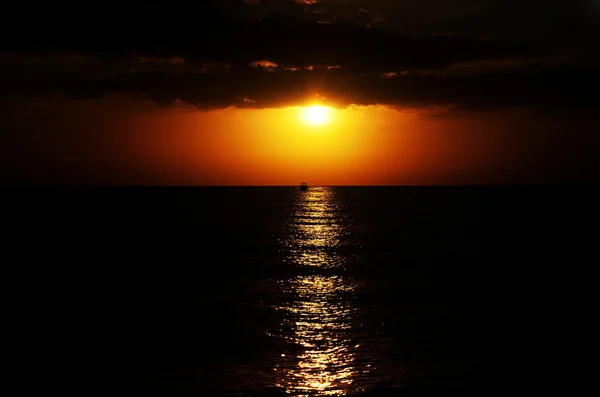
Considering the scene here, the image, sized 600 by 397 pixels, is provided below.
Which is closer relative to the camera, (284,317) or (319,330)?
(319,330)

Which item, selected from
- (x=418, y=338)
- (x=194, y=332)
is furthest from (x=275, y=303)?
(x=418, y=338)

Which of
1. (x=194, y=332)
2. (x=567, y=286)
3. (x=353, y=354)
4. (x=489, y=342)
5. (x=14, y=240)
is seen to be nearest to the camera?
(x=353, y=354)

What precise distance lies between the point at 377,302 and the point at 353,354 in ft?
44.9

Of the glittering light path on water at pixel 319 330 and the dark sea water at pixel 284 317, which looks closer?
the glittering light path on water at pixel 319 330

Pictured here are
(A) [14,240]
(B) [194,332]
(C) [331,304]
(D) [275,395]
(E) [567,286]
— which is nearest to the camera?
(D) [275,395]

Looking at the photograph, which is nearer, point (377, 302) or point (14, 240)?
point (377, 302)

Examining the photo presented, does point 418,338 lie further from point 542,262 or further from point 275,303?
point 542,262

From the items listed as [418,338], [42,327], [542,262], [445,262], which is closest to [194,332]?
[42,327]

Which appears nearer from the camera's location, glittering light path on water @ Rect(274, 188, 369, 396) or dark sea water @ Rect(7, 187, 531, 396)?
glittering light path on water @ Rect(274, 188, 369, 396)

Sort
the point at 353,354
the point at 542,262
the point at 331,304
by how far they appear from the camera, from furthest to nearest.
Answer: the point at 542,262 < the point at 331,304 < the point at 353,354

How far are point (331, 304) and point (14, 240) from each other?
55119 mm

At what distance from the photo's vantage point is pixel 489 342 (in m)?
29.6

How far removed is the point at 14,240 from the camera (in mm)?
82000

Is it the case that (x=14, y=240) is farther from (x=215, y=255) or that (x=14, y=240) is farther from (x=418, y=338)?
(x=418, y=338)
